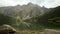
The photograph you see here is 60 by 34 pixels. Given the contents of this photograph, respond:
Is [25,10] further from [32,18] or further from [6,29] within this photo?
[6,29]

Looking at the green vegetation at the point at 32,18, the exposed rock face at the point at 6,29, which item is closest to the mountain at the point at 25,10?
the green vegetation at the point at 32,18

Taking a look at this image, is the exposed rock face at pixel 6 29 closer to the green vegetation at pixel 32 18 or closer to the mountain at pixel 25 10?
the green vegetation at pixel 32 18

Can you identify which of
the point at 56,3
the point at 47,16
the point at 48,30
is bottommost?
the point at 48,30

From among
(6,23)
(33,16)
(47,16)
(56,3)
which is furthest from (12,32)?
(56,3)

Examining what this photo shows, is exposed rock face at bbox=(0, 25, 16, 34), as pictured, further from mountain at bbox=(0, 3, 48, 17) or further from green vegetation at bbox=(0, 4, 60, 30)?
mountain at bbox=(0, 3, 48, 17)

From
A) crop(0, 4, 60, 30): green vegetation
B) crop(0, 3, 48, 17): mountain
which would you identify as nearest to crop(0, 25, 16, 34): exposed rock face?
crop(0, 4, 60, 30): green vegetation

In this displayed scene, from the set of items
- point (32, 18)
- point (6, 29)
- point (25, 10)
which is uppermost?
point (25, 10)

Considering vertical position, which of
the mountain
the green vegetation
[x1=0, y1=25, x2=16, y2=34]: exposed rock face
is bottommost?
[x1=0, y1=25, x2=16, y2=34]: exposed rock face

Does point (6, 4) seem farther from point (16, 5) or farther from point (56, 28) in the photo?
point (56, 28)

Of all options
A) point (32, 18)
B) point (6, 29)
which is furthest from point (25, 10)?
point (6, 29)

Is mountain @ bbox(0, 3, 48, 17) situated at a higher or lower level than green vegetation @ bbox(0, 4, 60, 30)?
higher

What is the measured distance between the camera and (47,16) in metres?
10.0

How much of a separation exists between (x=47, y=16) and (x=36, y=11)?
74 cm

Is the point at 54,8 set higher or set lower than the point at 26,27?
higher
